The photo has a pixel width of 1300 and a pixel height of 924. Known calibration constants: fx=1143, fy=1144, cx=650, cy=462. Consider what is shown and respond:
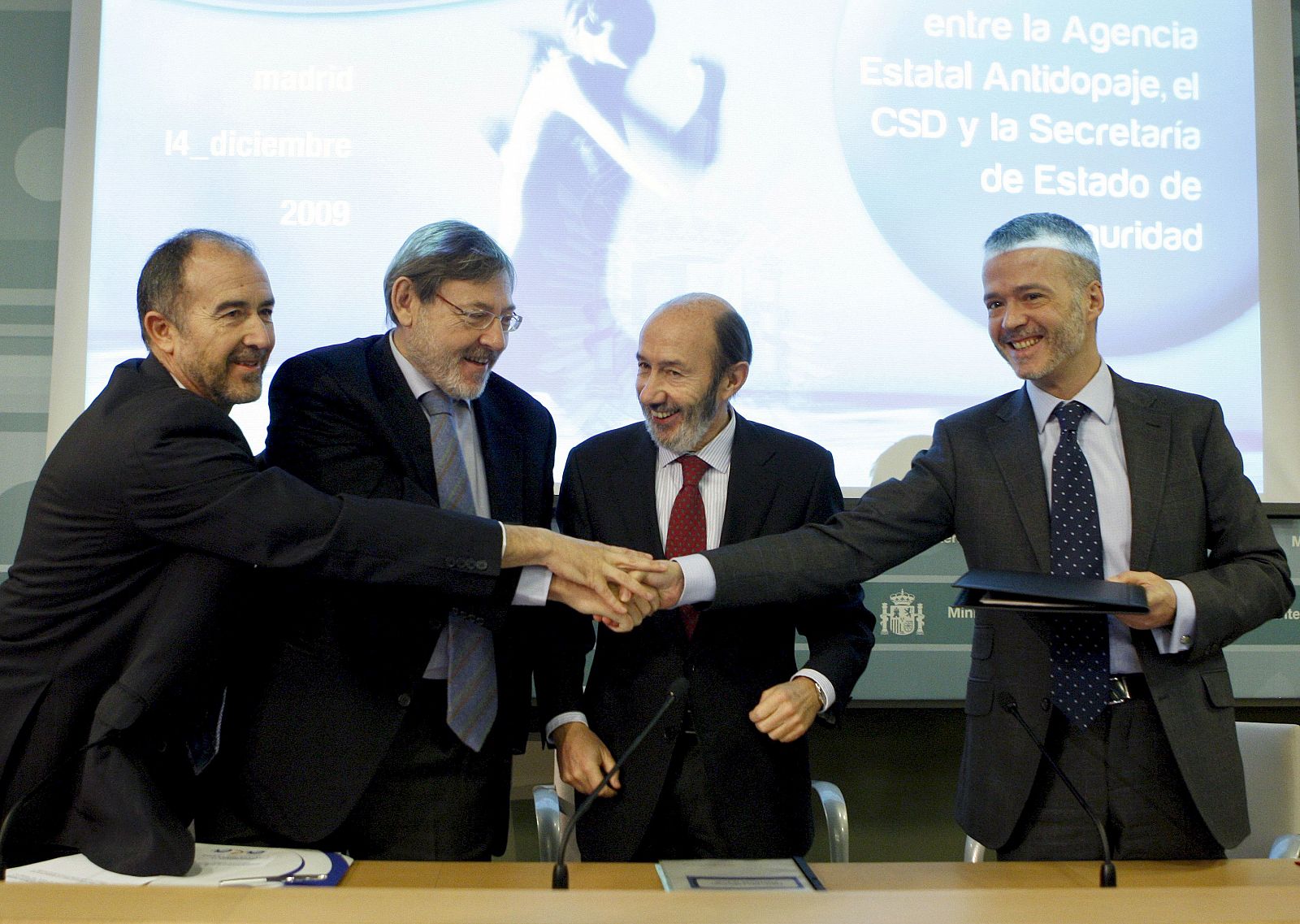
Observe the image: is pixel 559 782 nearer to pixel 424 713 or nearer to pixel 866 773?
pixel 424 713

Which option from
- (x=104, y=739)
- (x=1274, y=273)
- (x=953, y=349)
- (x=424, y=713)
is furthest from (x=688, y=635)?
(x=1274, y=273)

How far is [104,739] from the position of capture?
184 centimetres

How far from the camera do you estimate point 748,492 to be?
Result: 2.50 metres

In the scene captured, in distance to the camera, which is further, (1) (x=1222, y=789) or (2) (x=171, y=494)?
(1) (x=1222, y=789)

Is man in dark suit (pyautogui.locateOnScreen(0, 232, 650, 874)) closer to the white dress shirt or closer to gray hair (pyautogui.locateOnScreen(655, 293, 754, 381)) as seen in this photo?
the white dress shirt

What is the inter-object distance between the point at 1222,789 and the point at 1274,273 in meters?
2.42

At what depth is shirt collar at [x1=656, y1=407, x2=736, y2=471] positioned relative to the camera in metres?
2.53

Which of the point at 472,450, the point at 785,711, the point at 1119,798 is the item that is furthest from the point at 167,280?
the point at 1119,798

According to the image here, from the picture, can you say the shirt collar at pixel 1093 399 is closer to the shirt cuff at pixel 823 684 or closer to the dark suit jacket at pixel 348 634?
the shirt cuff at pixel 823 684

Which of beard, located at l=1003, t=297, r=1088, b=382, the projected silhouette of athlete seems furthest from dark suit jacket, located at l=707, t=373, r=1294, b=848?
the projected silhouette of athlete

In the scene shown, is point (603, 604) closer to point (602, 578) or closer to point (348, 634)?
point (602, 578)

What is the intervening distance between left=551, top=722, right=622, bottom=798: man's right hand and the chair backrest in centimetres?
167

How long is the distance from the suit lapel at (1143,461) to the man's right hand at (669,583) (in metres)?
0.89

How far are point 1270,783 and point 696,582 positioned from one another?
171cm
